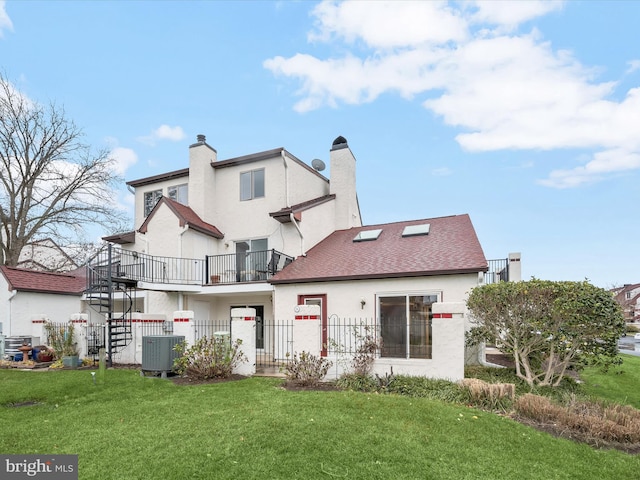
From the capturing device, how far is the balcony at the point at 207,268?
15047 mm

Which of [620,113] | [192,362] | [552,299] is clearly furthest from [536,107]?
[192,362]

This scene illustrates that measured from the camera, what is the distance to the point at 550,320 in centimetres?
838

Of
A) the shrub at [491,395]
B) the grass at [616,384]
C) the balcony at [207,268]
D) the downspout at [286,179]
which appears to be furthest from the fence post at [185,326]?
the grass at [616,384]

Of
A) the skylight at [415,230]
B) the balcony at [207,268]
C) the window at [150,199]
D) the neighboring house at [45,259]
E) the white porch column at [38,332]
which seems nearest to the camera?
the skylight at [415,230]

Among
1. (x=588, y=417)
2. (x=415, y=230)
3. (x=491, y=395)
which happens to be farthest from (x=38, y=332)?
(x=588, y=417)

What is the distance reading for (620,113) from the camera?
1240 cm

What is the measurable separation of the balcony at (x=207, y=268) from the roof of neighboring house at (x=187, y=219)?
1174mm

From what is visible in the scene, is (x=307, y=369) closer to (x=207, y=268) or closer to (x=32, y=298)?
(x=207, y=268)

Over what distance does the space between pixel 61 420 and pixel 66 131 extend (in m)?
23.5

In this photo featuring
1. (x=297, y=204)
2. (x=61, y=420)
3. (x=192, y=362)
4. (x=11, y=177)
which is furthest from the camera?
(x=11, y=177)

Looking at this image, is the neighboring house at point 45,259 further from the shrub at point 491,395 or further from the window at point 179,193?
the shrub at point 491,395

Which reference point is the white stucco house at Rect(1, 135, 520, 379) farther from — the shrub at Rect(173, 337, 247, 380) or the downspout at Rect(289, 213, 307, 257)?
the shrub at Rect(173, 337, 247, 380)

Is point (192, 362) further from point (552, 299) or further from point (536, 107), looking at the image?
point (536, 107)

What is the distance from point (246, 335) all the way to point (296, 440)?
5.84m
